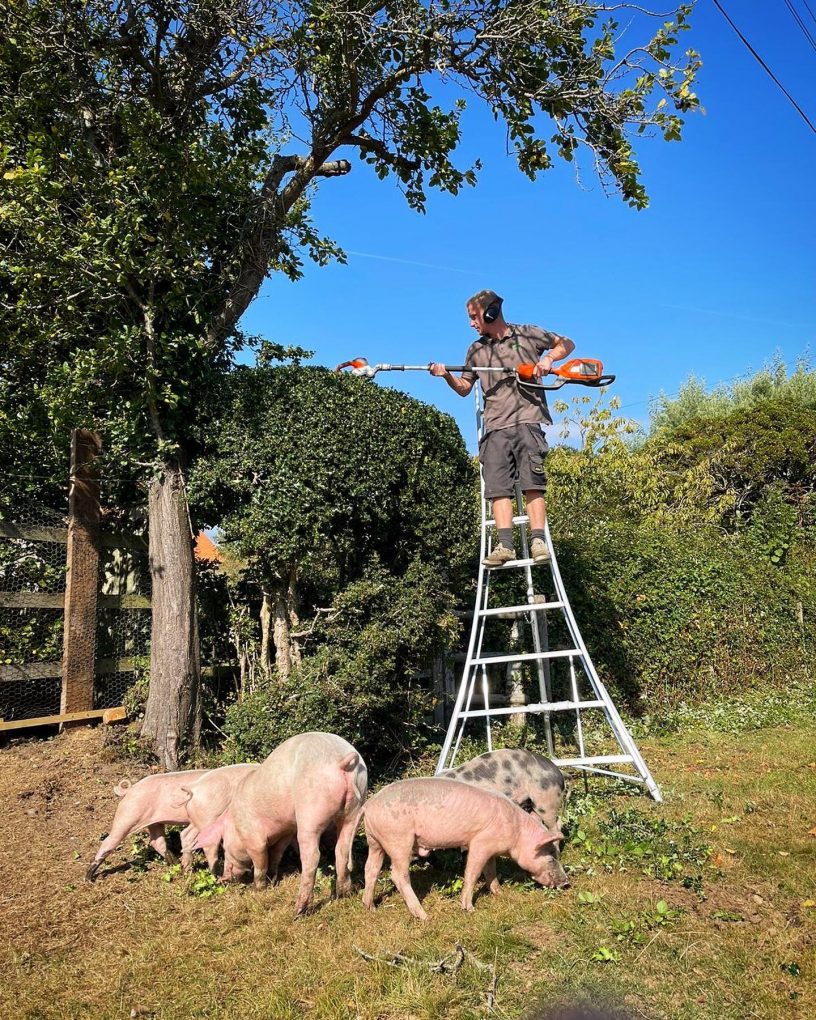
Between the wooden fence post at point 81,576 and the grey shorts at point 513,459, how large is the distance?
3.98m

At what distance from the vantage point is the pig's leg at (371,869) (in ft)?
14.9

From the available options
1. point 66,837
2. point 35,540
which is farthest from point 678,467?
point 66,837

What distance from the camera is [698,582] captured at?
11.0m

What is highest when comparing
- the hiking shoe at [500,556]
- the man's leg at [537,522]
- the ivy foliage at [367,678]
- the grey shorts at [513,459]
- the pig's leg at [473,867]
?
the grey shorts at [513,459]

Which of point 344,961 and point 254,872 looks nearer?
point 344,961

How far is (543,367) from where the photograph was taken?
21.9 feet

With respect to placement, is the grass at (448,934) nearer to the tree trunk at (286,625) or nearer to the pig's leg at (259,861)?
the pig's leg at (259,861)

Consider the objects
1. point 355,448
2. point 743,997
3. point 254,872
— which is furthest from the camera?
point 355,448

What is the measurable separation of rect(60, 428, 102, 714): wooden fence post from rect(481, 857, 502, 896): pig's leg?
4.67m

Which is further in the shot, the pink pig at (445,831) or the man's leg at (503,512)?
the man's leg at (503,512)

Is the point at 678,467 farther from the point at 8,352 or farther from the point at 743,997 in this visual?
the point at 743,997

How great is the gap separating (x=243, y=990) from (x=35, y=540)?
17.6ft

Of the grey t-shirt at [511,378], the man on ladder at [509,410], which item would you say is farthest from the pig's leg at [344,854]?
the grey t-shirt at [511,378]

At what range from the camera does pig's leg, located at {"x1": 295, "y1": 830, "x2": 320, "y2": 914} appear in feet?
14.6
